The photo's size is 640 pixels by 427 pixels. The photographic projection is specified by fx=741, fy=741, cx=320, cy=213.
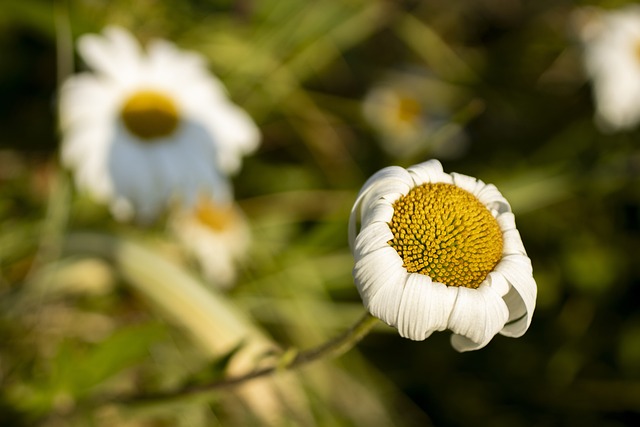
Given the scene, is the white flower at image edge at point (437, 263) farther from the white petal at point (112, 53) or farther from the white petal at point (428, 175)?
the white petal at point (112, 53)

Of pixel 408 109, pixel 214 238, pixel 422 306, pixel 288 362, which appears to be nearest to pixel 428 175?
pixel 422 306

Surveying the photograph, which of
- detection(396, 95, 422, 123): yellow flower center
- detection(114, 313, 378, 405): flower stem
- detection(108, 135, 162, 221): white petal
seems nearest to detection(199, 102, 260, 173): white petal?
detection(108, 135, 162, 221): white petal

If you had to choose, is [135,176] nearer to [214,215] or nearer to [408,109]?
[214,215]

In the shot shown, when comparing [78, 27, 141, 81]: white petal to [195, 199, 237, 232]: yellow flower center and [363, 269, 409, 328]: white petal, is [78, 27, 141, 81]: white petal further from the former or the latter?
[363, 269, 409, 328]: white petal

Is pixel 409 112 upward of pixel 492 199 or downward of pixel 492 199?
downward

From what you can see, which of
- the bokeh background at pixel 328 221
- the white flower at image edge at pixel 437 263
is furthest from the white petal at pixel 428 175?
the bokeh background at pixel 328 221

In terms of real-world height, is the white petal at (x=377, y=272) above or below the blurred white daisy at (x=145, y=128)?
above

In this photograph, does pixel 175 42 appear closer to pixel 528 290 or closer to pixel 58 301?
pixel 58 301
